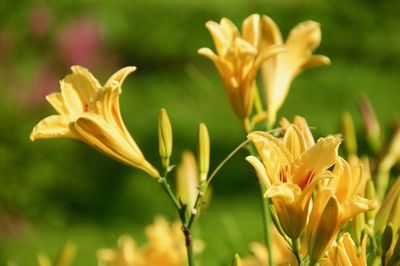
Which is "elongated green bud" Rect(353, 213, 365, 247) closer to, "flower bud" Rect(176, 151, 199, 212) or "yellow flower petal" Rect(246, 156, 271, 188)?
"yellow flower petal" Rect(246, 156, 271, 188)

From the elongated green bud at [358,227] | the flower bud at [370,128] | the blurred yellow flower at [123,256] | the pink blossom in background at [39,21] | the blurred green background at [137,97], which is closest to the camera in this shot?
the elongated green bud at [358,227]

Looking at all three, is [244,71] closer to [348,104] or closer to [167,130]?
[167,130]

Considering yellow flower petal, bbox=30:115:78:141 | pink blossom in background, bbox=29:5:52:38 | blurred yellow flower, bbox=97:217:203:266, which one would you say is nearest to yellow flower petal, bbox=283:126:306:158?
yellow flower petal, bbox=30:115:78:141

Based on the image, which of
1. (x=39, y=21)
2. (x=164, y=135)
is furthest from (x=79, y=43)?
(x=164, y=135)

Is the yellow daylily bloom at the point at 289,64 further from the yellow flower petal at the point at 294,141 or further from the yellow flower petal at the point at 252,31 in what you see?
the yellow flower petal at the point at 294,141

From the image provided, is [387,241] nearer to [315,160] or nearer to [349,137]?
[315,160]

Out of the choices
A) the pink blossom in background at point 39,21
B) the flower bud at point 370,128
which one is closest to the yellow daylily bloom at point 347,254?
the flower bud at point 370,128

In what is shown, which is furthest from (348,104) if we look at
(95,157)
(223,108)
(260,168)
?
(260,168)
